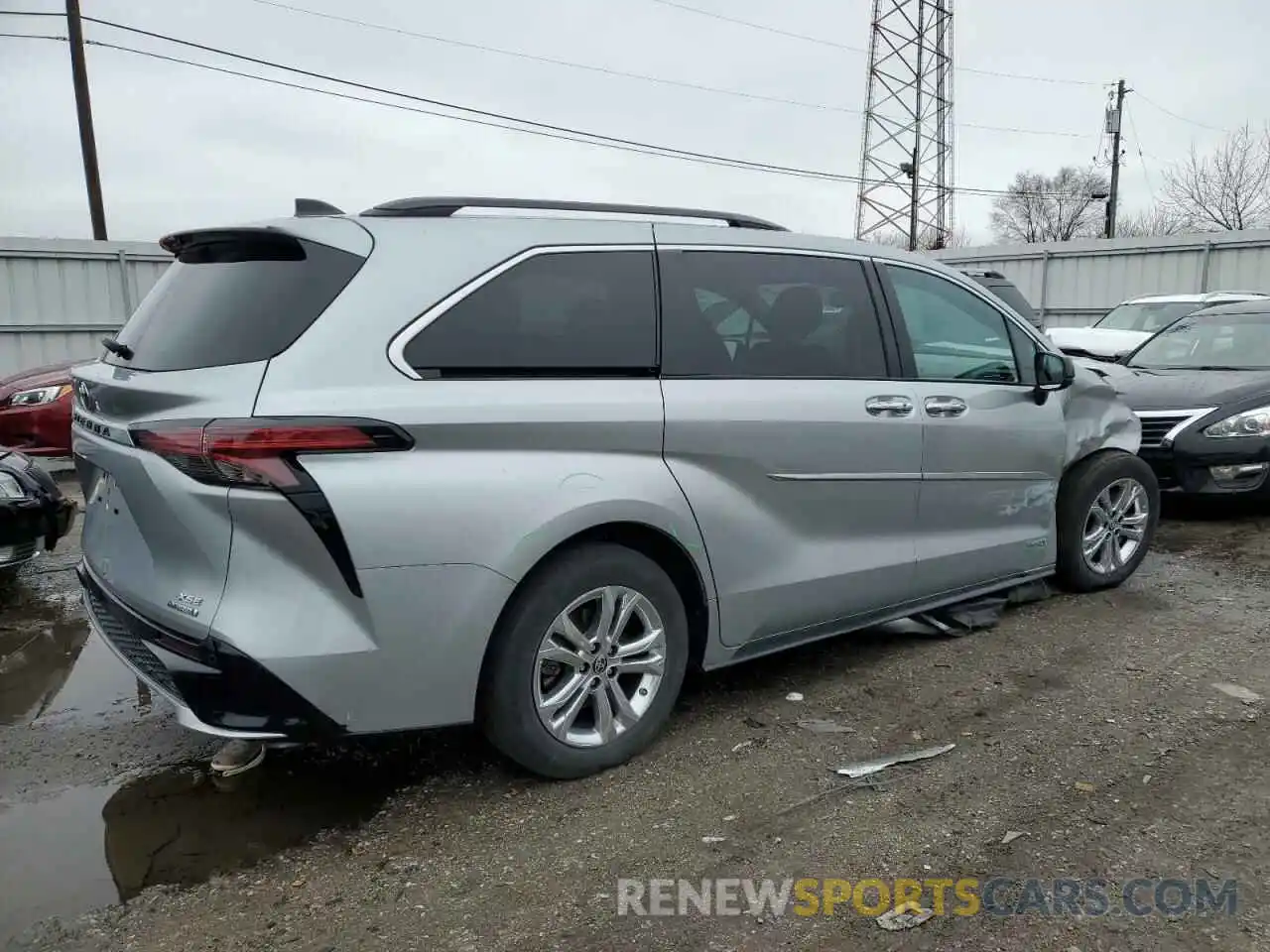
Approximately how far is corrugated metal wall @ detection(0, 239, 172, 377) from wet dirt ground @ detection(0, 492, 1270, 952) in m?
9.81

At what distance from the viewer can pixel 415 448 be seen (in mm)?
2664

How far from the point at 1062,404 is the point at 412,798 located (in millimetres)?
3476

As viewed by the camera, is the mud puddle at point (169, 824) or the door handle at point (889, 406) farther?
the door handle at point (889, 406)

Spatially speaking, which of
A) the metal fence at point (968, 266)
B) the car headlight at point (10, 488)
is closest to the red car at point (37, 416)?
the car headlight at point (10, 488)

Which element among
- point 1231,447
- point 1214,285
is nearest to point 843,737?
point 1231,447

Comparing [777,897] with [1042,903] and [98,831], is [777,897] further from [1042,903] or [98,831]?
[98,831]

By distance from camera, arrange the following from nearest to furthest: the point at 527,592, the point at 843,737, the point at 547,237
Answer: the point at 527,592 → the point at 547,237 → the point at 843,737

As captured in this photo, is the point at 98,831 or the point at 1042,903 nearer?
the point at 1042,903

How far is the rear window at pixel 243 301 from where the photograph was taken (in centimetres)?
269

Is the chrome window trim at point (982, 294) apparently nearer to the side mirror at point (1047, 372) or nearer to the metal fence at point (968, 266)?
the side mirror at point (1047, 372)

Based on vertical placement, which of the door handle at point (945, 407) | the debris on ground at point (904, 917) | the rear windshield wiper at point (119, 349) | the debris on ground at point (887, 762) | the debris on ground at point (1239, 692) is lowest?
the debris on ground at point (904, 917)

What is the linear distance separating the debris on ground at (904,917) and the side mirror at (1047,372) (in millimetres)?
2729

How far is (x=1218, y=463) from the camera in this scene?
6.45 m

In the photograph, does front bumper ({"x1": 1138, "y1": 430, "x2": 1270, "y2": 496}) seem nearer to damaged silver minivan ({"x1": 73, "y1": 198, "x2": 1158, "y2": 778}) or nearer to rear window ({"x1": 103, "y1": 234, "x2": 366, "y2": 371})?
damaged silver minivan ({"x1": 73, "y1": 198, "x2": 1158, "y2": 778})
